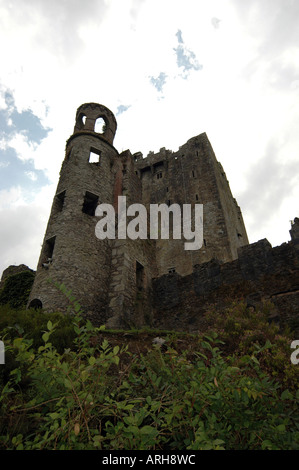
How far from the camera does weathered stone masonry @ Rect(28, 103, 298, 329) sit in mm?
10953

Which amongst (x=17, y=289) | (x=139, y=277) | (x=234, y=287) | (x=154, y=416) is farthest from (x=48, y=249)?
(x=154, y=416)

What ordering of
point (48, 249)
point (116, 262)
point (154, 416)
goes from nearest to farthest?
point (154, 416), point (48, 249), point (116, 262)

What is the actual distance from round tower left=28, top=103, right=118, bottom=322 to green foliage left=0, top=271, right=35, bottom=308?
10.6 ft

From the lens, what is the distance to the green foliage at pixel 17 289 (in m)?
14.2

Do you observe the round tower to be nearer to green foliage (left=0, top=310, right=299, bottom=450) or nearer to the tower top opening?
the tower top opening

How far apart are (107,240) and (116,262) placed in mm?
1189

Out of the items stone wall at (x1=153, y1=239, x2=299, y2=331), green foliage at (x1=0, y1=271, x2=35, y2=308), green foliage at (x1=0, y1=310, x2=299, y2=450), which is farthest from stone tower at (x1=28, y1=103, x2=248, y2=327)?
green foliage at (x1=0, y1=310, x2=299, y2=450)

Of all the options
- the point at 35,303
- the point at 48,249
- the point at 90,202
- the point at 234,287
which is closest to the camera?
the point at 35,303

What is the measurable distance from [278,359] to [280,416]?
9.49 ft

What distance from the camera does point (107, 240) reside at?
13.2 meters

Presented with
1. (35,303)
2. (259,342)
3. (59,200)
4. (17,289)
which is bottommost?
(259,342)

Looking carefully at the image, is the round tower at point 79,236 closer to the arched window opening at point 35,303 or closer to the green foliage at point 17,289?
the arched window opening at point 35,303

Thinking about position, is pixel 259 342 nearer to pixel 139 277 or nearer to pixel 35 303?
pixel 139 277
